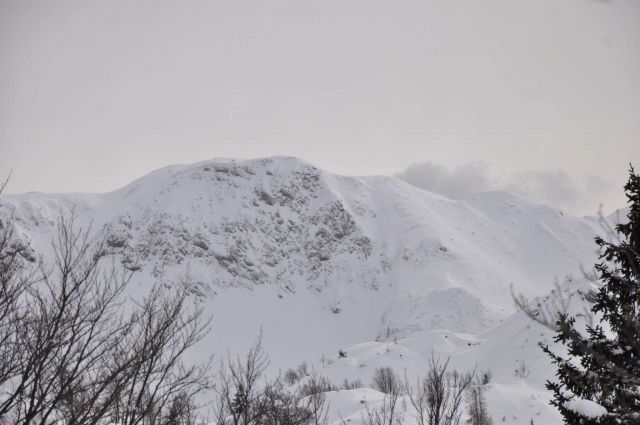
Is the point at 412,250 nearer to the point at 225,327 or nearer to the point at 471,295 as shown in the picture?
the point at 471,295

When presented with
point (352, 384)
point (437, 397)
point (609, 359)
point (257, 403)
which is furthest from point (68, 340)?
point (352, 384)

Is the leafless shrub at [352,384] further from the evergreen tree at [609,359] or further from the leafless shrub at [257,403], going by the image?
the evergreen tree at [609,359]

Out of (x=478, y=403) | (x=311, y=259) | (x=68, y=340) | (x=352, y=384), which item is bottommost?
(x=352, y=384)

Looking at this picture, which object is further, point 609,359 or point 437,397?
point 437,397

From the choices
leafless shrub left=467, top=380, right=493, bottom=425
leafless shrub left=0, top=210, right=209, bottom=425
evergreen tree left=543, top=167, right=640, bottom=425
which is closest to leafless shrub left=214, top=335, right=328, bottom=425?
leafless shrub left=0, top=210, right=209, bottom=425

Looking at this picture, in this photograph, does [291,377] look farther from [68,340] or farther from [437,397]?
[68,340]

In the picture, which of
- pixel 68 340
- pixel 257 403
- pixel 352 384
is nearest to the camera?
pixel 68 340

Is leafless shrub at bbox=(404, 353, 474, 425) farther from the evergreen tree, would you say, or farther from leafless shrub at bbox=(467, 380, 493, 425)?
leafless shrub at bbox=(467, 380, 493, 425)

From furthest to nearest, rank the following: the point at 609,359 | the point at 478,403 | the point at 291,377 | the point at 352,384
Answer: the point at 291,377 < the point at 352,384 < the point at 478,403 < the point at 609,359

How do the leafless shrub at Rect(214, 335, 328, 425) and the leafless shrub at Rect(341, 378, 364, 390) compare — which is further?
the leafless shrub at Rect(341, 378, 364, 390)

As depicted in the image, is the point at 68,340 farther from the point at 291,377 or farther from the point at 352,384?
the point at 291,377

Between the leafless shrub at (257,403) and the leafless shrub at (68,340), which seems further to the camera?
the leafless shrub at (257,403)

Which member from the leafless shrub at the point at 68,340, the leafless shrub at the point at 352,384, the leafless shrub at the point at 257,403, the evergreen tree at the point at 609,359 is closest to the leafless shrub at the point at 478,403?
the leafless shrub at the point at 257,403

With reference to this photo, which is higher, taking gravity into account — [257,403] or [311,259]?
[311,259]
